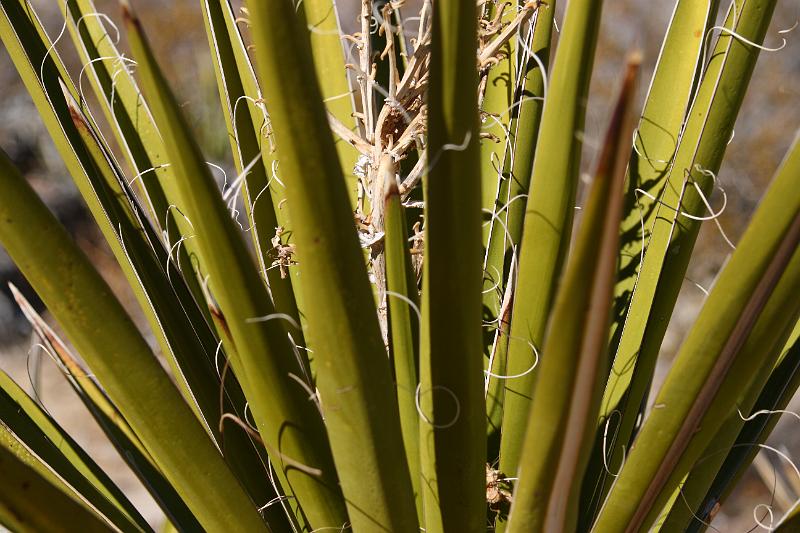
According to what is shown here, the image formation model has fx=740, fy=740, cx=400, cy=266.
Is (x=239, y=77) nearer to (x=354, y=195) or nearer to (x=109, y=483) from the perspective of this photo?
(x=354, y=195)

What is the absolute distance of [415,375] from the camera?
68 centimetres

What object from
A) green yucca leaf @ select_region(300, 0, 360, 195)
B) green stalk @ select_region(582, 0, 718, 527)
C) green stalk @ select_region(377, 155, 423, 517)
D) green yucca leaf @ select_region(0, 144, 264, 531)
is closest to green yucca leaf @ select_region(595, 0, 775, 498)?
green stalk @ select_region(582, 0, 718, 527)

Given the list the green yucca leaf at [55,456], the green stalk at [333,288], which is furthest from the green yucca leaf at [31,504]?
the green yucca leaf at [55,456]

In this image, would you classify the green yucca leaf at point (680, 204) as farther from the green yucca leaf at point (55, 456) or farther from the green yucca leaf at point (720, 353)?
the green yucca leaf at point (55, 456)

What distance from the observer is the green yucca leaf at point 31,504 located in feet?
1.20

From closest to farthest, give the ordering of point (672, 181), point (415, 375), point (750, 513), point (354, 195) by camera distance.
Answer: point (415, 375) → point (672, 181) → point (354, 195) → point (750, 513)

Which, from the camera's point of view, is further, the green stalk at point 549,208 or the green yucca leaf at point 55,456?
the green yucca leaf at point 55,456

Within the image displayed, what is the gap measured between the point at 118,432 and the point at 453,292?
0.55 meters

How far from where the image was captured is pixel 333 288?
40 centimetres

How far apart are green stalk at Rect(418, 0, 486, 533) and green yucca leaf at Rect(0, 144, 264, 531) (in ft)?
0.47

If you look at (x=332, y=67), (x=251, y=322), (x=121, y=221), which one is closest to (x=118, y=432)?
(x=121, y=221)

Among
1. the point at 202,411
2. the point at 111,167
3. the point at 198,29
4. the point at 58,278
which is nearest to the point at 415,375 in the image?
the point at 202,411

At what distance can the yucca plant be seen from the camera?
15.1 inches

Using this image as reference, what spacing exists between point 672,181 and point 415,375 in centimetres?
37
